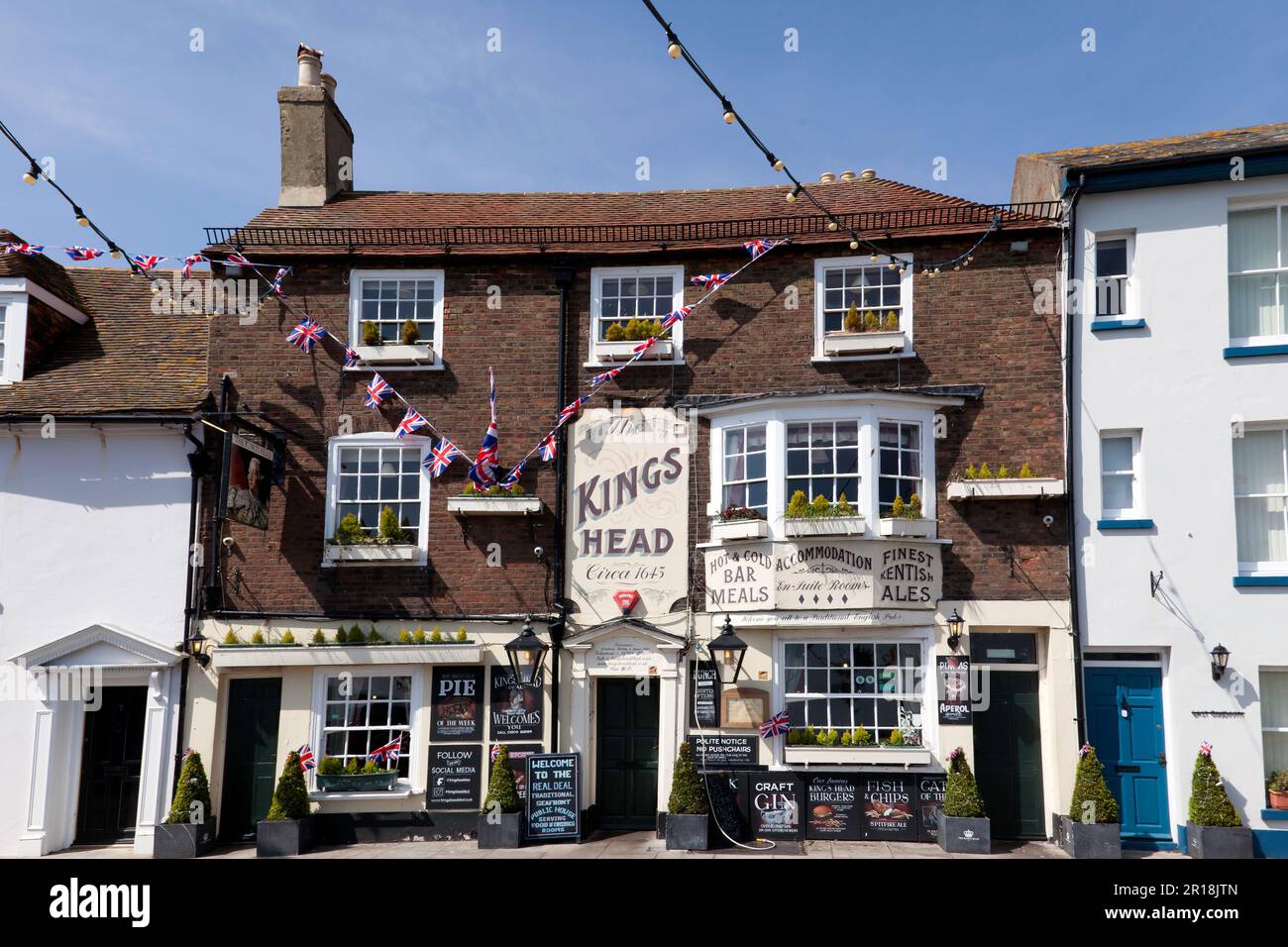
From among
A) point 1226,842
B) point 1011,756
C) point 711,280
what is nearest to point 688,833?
point 1011,756

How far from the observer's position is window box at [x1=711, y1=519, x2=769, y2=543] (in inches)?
492

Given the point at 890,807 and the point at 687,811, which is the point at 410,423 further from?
the point at 890,807

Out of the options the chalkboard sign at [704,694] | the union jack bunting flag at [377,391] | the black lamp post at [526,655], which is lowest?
the chalkboard sign at [704,694]

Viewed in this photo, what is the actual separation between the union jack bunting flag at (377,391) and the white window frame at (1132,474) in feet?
30.9

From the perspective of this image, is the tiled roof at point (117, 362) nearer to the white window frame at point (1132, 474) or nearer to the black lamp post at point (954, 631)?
the black lamp post at point (954, 631)

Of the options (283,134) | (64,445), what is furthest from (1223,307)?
(64,445)

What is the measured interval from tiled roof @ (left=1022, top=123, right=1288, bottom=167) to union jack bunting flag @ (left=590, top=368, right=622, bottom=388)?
6.48 metres

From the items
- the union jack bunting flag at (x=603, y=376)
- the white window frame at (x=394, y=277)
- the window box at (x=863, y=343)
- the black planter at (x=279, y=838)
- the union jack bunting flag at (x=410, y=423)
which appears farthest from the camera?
the white window frame at (x=394, y=277)

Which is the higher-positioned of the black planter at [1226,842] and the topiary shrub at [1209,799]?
the topiary shrub at [1209,799]

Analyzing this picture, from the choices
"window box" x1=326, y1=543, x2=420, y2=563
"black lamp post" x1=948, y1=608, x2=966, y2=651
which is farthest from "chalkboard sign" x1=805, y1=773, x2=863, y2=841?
"window box" x1=326, y1=543, x2=420, y2=563

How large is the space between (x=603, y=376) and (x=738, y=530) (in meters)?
2.79

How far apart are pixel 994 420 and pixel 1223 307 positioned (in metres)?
3.11

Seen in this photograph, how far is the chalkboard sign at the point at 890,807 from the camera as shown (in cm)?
1224

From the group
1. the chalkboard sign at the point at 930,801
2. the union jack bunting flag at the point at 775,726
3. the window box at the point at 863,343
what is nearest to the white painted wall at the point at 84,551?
the union jack bunting flag at the point at 775,726
